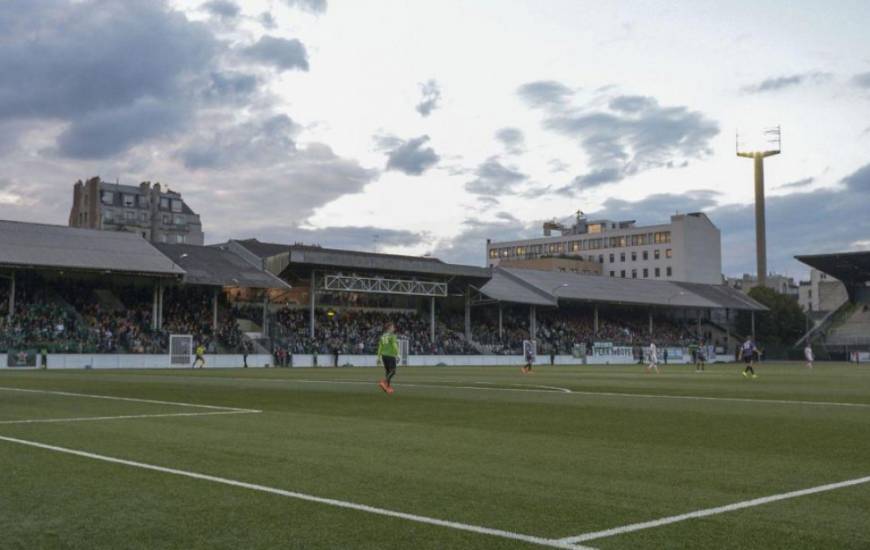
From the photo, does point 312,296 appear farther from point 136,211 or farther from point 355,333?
point 136,211

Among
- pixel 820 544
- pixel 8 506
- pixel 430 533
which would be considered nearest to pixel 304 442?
pixel 8 506

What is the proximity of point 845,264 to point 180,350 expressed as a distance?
249ft

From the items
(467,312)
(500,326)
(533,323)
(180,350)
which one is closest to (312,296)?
(180,350)

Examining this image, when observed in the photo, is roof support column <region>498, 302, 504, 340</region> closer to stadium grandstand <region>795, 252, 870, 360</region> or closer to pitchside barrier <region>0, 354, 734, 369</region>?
pitchside barrier <region>0, 354, 734, 369</region>

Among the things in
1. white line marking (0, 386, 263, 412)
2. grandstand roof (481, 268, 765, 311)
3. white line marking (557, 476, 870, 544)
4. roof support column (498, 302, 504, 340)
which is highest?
grandstand roof (481, 268, 765, 311)

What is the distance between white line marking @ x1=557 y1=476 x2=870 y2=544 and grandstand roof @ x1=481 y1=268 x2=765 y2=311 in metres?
72.7

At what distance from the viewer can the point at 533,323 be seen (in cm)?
8550

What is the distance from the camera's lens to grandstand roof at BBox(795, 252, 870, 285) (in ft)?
317

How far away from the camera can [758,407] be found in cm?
1855

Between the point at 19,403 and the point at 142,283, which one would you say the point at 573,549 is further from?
the point at 142,283

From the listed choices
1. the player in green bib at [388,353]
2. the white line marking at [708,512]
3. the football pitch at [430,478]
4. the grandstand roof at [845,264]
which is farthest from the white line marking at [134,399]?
the grandstand roof at [845,264]

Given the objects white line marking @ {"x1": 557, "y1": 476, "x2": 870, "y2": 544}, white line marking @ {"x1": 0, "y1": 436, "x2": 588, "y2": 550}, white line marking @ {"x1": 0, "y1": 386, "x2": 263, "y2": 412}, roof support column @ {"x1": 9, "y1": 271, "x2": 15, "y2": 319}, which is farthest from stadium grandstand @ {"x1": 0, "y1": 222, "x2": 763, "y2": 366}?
white line marking @ {"x1": 557, "y1": 476, "x2": 870, "y2": 544}

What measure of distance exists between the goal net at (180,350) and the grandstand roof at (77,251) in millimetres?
5968

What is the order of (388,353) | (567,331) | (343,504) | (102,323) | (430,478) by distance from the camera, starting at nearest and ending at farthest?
(343,504) → (430,478) → (388,353) → (102,323) → (567,331)
